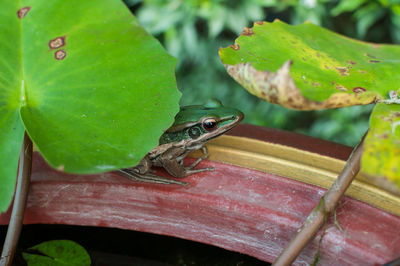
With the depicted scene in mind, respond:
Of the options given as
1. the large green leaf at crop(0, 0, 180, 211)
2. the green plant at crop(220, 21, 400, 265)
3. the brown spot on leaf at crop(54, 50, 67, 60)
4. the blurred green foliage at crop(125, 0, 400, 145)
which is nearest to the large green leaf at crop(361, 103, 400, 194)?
the green plant at crop(220, 21, 400, 265)

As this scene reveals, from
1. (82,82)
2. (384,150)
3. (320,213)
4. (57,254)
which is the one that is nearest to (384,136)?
(384,150)

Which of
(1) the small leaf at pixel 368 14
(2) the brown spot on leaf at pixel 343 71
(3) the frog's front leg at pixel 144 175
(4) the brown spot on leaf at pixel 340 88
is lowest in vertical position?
(3) the frog's front leg at pixel 144 175

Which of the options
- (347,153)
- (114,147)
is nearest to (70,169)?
(114,147)

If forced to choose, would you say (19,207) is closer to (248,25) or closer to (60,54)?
(60,54)

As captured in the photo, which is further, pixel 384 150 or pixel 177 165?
pixel 177 165

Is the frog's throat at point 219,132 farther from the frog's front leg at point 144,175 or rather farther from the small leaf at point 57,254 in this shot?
the small leaf at point 57,254

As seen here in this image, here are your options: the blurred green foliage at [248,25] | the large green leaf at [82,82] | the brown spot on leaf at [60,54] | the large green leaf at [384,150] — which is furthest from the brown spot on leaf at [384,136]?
the blurred green foliage at [248,25]

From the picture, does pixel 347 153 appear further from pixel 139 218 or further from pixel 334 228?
pixel 139 218
